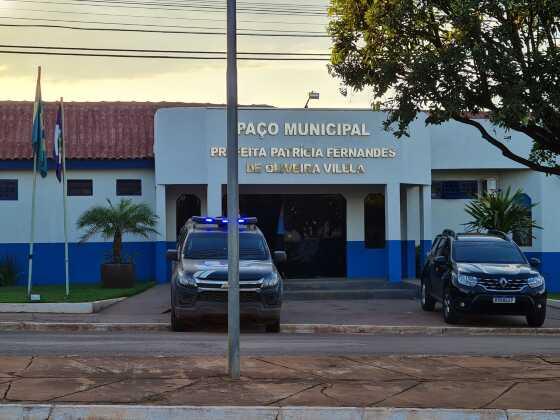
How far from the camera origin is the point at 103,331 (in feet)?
55.9

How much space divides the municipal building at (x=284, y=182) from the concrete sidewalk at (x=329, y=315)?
3796 millimetres

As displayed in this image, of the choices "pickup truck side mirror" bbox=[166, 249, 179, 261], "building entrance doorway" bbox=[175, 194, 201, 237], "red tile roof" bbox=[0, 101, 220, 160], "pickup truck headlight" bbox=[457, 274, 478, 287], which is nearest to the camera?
"pickup truck side mirror" bbox=[166, 249, 179, 261]

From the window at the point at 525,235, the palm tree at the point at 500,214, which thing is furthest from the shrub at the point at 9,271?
the window at the point at 525,235

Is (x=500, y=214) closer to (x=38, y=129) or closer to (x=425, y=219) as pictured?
(x=425, y=219)

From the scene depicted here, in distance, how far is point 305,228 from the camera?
27.9 meters

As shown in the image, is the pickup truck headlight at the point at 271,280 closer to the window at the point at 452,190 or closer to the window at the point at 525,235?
the window at the point at 525,235

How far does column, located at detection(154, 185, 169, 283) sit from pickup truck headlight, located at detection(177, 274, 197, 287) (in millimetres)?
9593

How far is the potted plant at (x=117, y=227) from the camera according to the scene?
80.6ft

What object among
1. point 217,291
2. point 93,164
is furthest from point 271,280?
point 93,164

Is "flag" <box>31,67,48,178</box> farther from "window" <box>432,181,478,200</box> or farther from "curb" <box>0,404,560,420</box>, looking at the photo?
"window" <box>432,181,478,200</box>

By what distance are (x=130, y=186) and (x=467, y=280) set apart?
42.4 feet

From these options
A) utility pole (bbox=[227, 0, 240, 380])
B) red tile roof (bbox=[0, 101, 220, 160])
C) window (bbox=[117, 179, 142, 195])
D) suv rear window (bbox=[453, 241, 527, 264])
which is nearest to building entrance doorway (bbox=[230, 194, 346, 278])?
window (bbox=[117, 179, 142, 195])

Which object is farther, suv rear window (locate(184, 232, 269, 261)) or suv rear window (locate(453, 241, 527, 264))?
suv rear window (locate(453, 241, 527, 264))

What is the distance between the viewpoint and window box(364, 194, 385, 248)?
2817cm
